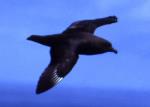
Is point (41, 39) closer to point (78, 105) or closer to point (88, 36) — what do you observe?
point (88, 36)

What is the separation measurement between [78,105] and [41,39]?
17612 cm

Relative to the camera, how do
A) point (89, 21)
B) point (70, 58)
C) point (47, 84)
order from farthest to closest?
point (89, 21), point (70, 58), point (47, 84)

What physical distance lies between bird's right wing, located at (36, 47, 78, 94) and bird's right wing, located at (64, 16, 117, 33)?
125 cm

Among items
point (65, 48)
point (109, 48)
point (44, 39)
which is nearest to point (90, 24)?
point (109, 48)

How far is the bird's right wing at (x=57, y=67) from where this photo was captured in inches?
485

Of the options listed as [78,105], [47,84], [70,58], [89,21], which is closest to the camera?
[47,84]

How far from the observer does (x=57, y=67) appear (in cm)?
1313

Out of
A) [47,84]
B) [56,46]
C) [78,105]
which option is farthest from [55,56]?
[78,105]

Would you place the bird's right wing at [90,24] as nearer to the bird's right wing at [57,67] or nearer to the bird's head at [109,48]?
the bird's head at [109,48]

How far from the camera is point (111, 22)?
17.9 meters

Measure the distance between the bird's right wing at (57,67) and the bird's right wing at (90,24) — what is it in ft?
4.11

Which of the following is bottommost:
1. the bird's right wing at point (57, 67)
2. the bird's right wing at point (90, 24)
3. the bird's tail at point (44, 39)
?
the bird's right wing at point (57, 67)

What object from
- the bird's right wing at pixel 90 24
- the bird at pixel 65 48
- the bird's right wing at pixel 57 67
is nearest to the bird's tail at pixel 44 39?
the bird at pixel 65 48

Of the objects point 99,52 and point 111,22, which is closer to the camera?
point 99,52
